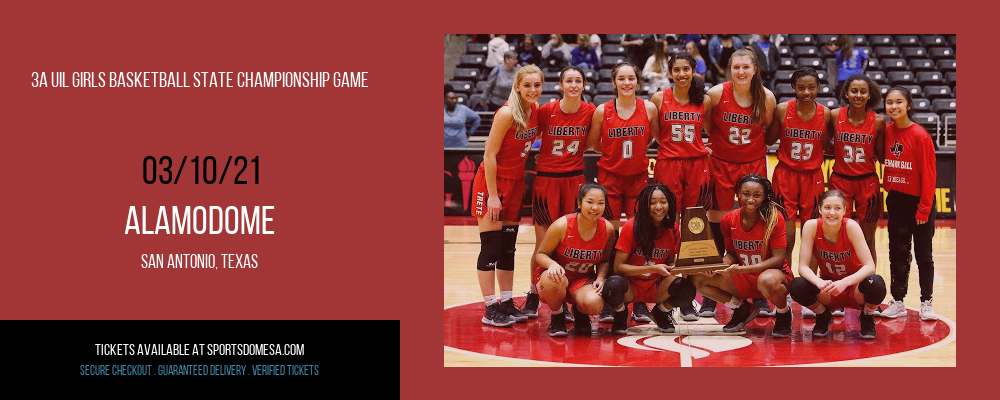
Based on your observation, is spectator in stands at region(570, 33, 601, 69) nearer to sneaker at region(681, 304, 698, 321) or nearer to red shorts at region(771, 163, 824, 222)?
red shorts at region(771, 163, 824, 222)

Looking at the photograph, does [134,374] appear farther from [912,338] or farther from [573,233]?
[912,338]

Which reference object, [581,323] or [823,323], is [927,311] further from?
[581,323]

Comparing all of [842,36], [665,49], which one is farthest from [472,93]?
[842,36]

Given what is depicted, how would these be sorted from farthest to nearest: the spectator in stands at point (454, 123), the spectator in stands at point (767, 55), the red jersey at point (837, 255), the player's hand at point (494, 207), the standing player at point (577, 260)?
the spectator in stands at point (767, 55), the spectator in stands at point (454, 123), the player's hand at point (494, 207), the red jersey at point (837, 255), the standing player at point (577, 260)

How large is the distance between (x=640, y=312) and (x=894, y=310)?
1.71m

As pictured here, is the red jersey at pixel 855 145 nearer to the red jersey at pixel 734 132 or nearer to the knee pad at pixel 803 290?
the red jersey at pixel 734 132

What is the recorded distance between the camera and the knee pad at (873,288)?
5.77 meters

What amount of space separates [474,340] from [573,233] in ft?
2.80

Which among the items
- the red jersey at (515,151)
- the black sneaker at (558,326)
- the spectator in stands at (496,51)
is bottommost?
the black sneaker at (558,326)

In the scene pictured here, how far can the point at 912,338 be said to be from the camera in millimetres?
6035

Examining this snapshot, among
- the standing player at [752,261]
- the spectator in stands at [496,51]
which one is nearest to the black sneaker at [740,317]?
the standing player at [752,261]

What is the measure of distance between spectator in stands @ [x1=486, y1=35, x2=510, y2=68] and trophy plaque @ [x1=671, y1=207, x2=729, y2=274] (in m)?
9.26

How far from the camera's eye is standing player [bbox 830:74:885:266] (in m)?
6.38

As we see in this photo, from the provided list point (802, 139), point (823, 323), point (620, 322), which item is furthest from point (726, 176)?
point (620, 322)
